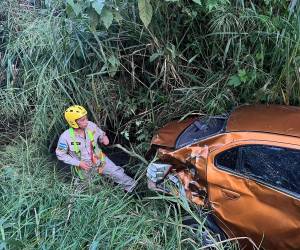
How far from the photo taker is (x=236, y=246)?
3.85 meters

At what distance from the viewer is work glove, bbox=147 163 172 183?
4258mm

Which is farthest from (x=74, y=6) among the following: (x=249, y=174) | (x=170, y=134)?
(x=249, y=174)

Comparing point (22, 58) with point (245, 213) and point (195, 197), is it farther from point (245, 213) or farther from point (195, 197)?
point (245, 213)

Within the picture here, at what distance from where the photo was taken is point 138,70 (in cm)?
582

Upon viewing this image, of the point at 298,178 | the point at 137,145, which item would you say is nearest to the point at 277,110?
the point at 298,178

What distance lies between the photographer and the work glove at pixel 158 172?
4.26 meters

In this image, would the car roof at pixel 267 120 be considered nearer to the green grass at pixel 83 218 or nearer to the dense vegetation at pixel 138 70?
the dense vegetation at pixel 138 70

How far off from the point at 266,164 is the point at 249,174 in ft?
0.55

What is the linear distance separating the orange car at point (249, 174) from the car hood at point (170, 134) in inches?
8.4

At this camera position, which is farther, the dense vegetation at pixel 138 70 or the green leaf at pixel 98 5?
the dense vegetation at pixel 138 70

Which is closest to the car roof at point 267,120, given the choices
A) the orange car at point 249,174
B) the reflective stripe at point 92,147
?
the orange car at point 249,174

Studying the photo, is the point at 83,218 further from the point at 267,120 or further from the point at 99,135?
the point at 267,120

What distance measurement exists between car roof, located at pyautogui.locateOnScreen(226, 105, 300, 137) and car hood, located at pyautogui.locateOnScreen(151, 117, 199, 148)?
578 millimetres

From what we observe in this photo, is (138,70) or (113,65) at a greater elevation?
(113,65)
